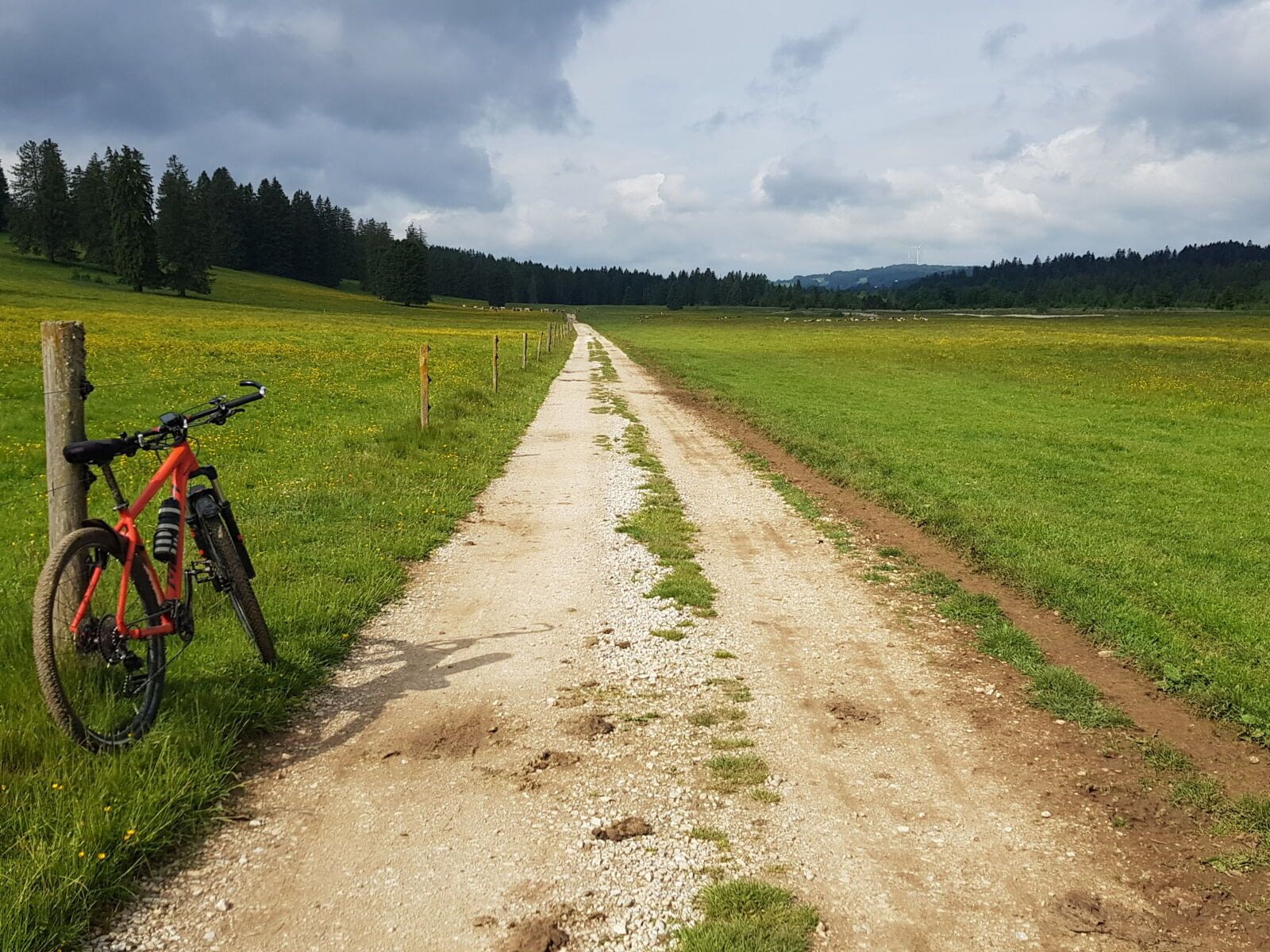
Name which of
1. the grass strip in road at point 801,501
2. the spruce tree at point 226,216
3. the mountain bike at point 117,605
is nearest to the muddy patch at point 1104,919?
the mountain bike at point 117,605

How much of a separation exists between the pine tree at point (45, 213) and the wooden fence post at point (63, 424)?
390ft

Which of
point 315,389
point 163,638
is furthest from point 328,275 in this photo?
point 163,638

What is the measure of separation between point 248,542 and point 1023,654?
24.7 ft

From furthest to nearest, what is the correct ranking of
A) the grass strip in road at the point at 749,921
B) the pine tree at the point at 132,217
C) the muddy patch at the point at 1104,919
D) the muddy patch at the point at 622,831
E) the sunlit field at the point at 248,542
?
the pine tree at the point at 132,217, the muddy patch at the point at 622,831, the sunlit field at the point at 248,542, the muddy patch at the point at 1104,919, the grass strip in road at the point at 749,921

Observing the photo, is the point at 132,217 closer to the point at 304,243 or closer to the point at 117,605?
the point at 304,243

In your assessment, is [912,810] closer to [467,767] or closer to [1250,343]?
[467,767]

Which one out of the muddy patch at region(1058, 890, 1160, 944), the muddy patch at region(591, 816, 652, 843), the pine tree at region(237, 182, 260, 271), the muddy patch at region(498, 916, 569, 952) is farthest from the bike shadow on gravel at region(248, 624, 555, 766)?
the pine tree at region(237, 182, 260, 271)

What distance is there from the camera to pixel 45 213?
96125 mm

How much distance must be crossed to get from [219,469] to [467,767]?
10151mm

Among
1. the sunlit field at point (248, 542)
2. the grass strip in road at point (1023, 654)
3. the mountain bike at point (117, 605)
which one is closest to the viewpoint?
the sunlit field at point (248, 542)

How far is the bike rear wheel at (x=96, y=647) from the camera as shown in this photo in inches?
155

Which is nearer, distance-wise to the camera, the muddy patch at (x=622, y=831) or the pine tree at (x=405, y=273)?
the muddy patch at (x=622, y=831)

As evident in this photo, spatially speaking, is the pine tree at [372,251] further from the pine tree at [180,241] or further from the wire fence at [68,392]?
the wire fence at [68,392]

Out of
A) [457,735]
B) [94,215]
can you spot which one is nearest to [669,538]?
[457,735]
